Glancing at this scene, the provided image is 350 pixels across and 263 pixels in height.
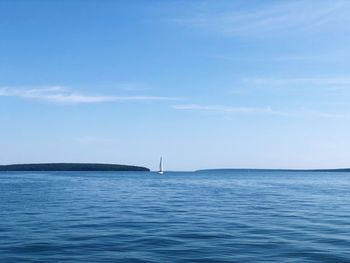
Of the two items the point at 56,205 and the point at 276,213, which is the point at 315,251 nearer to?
the point at 276,213

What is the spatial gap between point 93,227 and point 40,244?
21.2 ft

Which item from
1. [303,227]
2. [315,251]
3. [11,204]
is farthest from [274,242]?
[11,204]

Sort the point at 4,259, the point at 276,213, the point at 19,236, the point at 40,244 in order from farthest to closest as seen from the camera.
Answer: the point at 276,213, the point at 19,236, the point at 40,244, the point at 4,259

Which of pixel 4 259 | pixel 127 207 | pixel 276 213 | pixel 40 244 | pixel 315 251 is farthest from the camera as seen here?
pixel 127 207

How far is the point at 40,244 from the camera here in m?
24.2

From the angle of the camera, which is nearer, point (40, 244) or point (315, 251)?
point (315, 251)

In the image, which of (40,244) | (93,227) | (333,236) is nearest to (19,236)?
(40,244)

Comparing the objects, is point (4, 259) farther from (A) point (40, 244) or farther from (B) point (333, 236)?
(B) point (333, 236)

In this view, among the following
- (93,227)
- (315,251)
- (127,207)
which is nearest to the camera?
(315,251)

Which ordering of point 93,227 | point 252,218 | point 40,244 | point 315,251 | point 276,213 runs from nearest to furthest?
point 315,251 → point 40,244 → point 93,227 → point 252,218 → point 276,213

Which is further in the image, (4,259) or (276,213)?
(276,213)

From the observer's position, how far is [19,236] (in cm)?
2680

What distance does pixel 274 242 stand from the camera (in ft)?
81.7

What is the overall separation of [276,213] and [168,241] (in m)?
17.3
